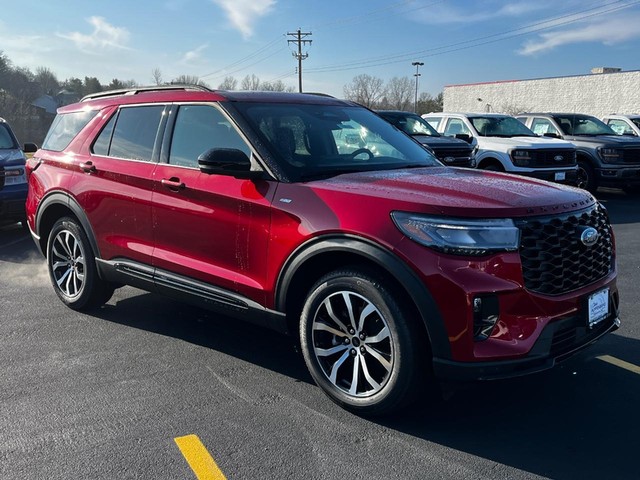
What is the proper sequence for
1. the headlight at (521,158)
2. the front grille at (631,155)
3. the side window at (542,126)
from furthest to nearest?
the side window at (542,126)
the front grille at (631,155)
the headlight at (521,158)

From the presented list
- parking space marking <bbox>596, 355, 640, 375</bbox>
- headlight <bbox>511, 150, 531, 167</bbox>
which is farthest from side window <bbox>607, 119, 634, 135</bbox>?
parking space marking <bbox>596, 355, 640, 375</bbox>

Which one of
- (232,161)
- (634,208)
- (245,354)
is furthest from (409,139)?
(634,208)

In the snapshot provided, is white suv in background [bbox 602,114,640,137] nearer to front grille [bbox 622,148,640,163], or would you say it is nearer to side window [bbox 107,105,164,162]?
front grille [bbox 622,148,640,163]

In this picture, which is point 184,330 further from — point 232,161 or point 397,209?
point 397,209

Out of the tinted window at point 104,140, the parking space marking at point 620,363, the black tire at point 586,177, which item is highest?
the tinted window at point 104,140

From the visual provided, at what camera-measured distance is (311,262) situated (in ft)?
11.5

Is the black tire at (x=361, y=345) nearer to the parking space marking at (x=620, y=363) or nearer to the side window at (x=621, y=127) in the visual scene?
the parking space marking at (x=620, y=363)

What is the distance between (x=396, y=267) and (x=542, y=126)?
42.6ft

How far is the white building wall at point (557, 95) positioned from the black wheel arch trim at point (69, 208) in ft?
149

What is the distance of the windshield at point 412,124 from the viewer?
1291 centimetres

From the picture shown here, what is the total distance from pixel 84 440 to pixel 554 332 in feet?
8.16

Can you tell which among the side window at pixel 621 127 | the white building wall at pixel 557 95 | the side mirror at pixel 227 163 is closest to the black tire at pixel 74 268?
the side mirror at pixel 227 163

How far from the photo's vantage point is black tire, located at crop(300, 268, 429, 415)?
3.13 m

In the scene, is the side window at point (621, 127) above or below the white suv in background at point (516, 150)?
above
